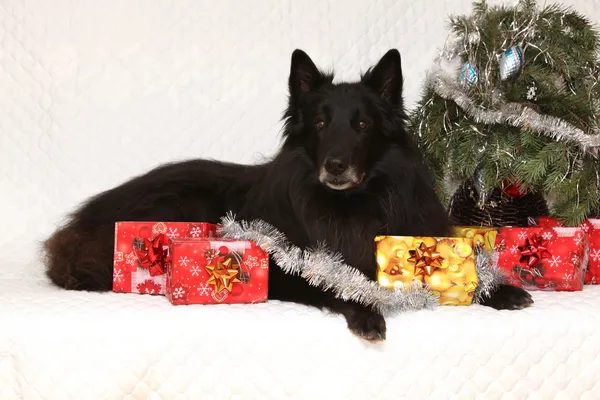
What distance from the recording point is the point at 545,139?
2264 millimetres

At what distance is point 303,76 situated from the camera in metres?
2.12

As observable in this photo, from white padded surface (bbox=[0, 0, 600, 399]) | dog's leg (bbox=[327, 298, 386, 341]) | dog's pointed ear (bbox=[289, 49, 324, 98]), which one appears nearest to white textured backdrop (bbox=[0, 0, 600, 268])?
white padded surface (bbox=[0, 0, 600, 399])

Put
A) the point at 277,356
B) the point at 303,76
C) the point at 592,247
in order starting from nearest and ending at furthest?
the point at 277,356 < the point at 303,76 < the point at 592,247

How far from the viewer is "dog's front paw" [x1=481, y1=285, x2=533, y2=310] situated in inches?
74.2

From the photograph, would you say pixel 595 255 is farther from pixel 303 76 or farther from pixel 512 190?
pixel 303 76

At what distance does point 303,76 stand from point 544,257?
3.38ft

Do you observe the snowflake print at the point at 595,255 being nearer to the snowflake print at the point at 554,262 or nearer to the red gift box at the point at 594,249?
the red gift box at the point at 594,249

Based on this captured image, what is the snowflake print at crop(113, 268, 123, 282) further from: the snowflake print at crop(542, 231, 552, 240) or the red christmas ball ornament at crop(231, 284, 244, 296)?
the snowflake print at crop(542, 231, 552, 240)

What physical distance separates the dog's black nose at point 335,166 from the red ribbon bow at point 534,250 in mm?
754

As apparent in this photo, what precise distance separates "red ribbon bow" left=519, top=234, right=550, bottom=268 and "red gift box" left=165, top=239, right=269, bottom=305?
916mm

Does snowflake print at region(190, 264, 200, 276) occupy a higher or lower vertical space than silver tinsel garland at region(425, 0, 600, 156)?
lower

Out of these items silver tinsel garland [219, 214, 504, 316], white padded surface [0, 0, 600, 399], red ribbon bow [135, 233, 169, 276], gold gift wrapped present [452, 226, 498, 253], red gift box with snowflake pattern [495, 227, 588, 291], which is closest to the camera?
Result: silver tinsel garland [219, 214, 504, 316]

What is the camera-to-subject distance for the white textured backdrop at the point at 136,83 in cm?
281

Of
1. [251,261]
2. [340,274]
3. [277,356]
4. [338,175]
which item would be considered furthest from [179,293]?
[338,175]
